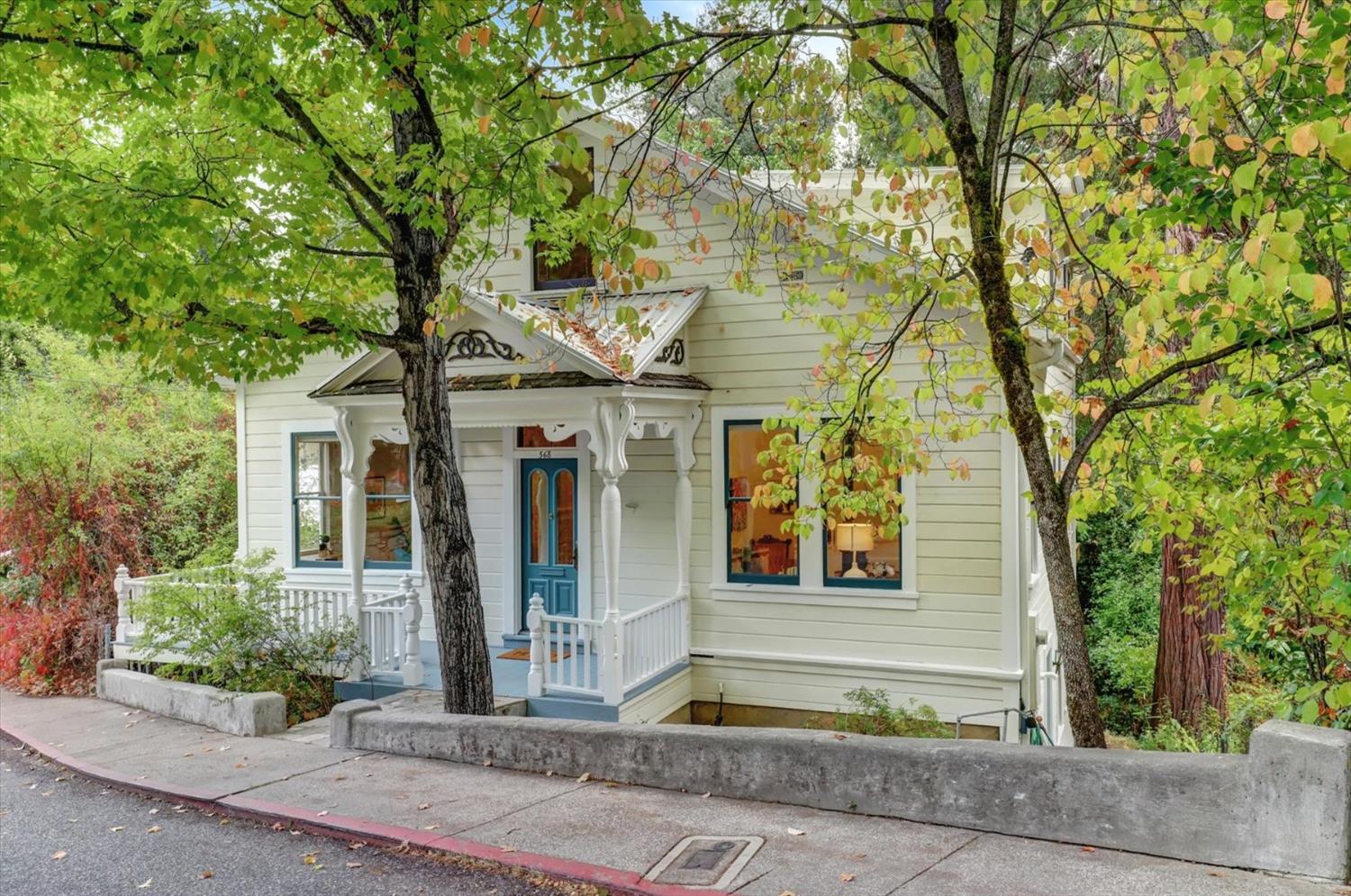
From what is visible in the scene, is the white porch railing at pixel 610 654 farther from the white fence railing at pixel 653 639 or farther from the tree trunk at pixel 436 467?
the tree trunk at pixel 436 467

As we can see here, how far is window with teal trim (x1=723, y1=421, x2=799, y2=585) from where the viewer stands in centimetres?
1105

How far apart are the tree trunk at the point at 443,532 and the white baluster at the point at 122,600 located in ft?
22.2

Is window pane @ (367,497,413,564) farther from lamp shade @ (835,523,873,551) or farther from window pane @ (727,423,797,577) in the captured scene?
lamp shade @ (835,523,873,551)

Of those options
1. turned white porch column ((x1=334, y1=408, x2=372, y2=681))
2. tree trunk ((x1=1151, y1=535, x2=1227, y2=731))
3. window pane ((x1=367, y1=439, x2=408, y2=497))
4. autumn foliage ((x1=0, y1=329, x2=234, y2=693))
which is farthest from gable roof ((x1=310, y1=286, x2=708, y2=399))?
tree trunk ((x1=1151, y1=535, x2=1227, y2=731))

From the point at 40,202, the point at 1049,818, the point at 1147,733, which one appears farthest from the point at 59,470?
the point at 1147,733

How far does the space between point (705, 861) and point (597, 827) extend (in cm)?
95

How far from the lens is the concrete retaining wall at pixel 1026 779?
4.74 metres

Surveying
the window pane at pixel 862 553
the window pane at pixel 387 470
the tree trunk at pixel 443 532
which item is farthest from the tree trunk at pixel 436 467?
the window pane at pixel 387 470

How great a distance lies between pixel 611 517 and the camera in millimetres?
9883

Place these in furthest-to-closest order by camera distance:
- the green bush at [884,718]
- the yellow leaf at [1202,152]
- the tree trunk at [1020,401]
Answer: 1. the green bush at [884,718]
2. the tree trunk at [1020,401]
3. the yellow leaf at [1202,152]

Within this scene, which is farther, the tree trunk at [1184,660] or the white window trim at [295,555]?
the tree trunk at [1184,660]

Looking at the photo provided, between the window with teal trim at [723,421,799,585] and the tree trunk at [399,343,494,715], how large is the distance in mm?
3471

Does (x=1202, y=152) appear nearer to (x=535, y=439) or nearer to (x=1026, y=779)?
(x=1026, y=779)

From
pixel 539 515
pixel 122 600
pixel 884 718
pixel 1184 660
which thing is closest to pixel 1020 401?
pixel 884 718
